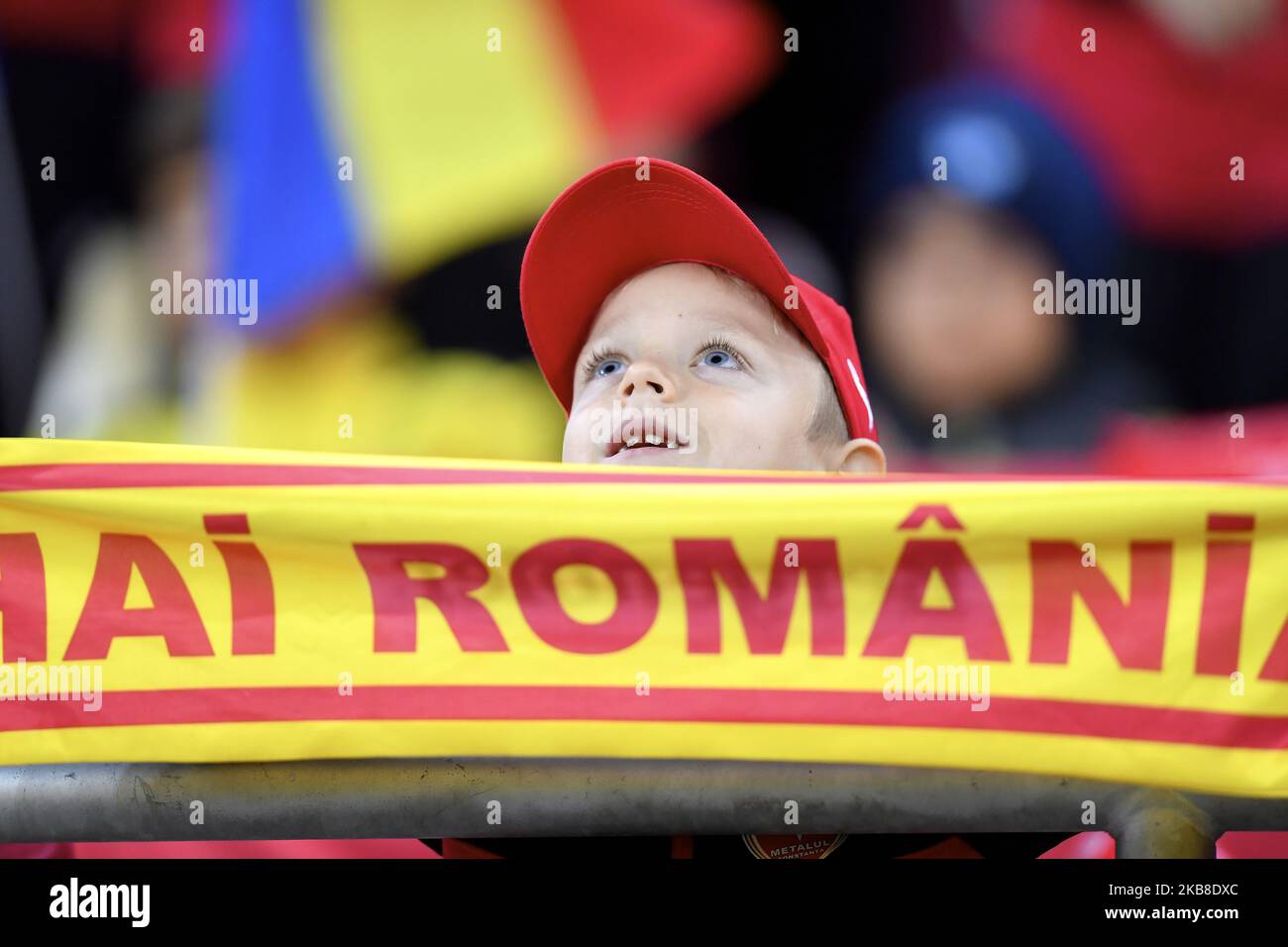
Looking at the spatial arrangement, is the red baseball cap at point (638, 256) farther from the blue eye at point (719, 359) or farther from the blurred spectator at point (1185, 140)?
the blurred spectator at point (1185, 140)

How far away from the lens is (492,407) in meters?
4.31

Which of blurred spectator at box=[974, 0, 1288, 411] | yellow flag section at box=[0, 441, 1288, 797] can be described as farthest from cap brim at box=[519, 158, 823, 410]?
blurred spectator at box=[974, 0, 1288, 411]

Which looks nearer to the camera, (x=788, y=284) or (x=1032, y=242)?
(x=788, y=284)

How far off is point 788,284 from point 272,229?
7.95 ft

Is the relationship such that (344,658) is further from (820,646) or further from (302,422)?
(302,422)

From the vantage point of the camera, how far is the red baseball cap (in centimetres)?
220

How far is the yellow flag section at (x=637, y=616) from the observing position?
4.36 feet

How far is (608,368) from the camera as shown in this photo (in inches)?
87.4

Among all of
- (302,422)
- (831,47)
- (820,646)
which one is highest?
(831,47)

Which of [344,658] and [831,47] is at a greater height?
[831,47]

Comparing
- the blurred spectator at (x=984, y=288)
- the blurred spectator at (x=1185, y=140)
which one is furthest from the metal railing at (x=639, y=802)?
the blurred spectator at (x=1185, y=140)
